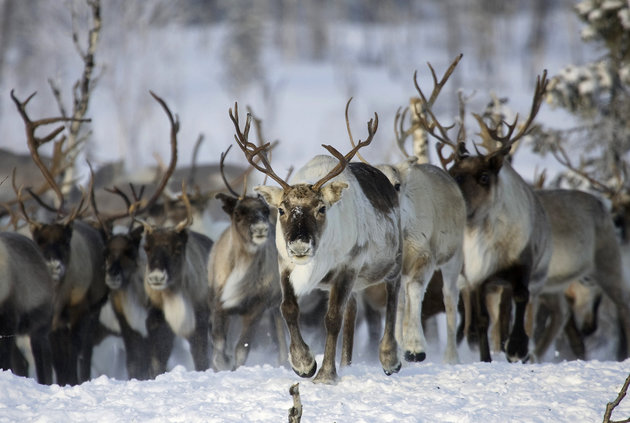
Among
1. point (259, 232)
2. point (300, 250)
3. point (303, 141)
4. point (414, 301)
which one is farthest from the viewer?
point (303, 141)

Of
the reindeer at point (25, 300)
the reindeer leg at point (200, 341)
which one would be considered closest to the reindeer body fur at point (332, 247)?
the reindeer at point (25, 300)

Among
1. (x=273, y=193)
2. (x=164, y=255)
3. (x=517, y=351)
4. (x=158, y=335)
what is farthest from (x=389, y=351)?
(x=158, y=335)

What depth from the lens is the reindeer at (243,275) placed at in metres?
8.18

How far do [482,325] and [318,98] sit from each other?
113 ft

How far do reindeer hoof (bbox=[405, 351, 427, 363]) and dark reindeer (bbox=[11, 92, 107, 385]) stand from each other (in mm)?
3370

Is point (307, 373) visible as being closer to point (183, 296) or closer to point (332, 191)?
point (332, 191)

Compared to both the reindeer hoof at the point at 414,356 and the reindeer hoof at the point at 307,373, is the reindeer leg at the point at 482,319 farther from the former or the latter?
the reindeer hoof at the point at 307,373

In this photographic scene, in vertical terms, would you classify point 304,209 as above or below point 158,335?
above

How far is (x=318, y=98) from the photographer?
41.8 metres

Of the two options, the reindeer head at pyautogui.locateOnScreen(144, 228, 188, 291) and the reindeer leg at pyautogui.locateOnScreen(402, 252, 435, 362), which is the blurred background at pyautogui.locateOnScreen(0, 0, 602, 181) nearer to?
the reindeer head at pyautogui.locateOnScreen(144, 228, 188, 291)

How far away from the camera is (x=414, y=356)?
6.53 metres

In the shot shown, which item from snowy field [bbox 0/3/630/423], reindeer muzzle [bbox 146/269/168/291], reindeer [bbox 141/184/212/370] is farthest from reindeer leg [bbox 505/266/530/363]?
reindeer muzzle [bbox 146/269/168/291]

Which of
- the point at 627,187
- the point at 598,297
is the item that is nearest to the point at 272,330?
the point at 598,297

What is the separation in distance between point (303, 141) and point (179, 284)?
24836 mm
